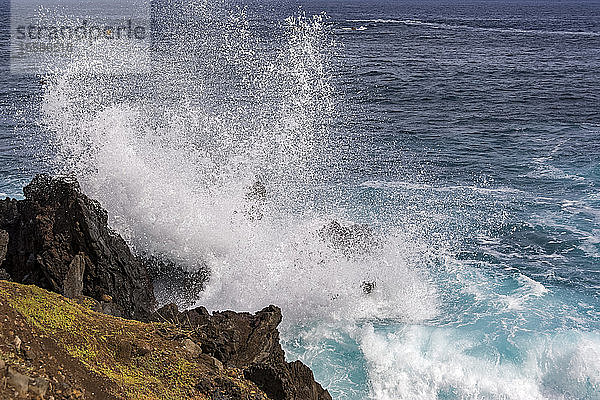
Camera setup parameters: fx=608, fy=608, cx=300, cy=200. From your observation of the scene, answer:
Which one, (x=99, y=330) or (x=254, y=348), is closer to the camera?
(x=99, y=330)

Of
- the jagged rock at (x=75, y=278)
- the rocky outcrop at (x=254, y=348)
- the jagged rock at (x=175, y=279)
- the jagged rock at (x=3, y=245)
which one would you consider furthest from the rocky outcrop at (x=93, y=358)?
the jagged rock at (x=175, y=279)

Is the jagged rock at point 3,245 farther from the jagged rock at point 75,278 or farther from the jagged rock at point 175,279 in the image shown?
the jagged rock at point 175,279

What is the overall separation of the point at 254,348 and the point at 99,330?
2663 mm

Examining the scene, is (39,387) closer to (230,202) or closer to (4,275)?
(4,275)

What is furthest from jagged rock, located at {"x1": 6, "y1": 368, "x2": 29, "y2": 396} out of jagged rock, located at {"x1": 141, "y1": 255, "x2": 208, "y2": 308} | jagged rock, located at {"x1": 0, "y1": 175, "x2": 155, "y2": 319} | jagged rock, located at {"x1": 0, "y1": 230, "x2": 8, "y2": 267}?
jagged rock, located at {"x1": 141, "y1": 255, "x2": 208, "y2": 308}

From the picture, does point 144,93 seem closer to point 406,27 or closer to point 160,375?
point 160,375

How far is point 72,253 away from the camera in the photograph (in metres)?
11.5

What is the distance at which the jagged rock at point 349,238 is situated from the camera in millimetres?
16328

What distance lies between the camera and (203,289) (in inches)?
567

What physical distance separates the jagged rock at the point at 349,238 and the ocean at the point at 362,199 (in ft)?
0.81

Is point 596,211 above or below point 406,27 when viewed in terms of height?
below

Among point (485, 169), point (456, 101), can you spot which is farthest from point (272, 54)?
point (485, 169)

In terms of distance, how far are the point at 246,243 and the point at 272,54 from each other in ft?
101

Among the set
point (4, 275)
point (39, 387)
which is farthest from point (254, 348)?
point (4, 275)
